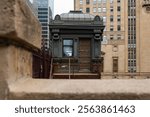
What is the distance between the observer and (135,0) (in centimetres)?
8238

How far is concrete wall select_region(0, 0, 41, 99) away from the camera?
180 cm

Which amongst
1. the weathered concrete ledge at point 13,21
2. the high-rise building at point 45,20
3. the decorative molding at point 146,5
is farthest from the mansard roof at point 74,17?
the decorative molding at point 146,5

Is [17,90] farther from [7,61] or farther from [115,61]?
[115,61]

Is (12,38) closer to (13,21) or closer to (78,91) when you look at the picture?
(13,21)

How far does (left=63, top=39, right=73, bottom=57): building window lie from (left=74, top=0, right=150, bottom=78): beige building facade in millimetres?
53822

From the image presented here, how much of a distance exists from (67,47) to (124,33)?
6596cm

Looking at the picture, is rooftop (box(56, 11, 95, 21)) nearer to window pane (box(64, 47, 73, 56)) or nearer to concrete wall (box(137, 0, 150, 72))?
window pane (box(64, 47, 73, 56))

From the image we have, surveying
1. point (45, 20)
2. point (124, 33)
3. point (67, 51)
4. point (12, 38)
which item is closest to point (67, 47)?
point (67, 51)

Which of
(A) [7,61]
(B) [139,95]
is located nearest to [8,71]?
(A) [7,61]

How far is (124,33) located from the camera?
268 feet

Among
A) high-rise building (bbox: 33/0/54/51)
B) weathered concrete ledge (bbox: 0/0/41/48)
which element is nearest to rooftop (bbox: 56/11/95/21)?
high-rise building (bbox: 33/0/54/51)

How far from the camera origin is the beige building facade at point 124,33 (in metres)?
75.1

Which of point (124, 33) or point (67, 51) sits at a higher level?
point (124, 33)

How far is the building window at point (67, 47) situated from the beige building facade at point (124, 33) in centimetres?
5382
